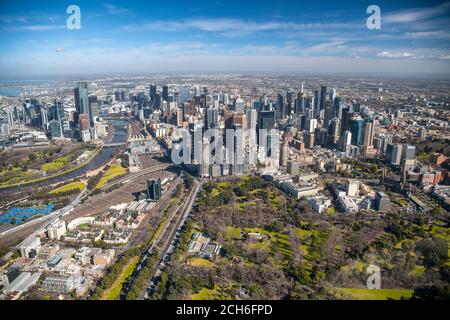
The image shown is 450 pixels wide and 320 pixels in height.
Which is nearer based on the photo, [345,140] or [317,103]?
[345,140]

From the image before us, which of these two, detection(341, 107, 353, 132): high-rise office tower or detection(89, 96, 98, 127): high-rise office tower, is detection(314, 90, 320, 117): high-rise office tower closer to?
detection(341, 107, 353, 132): high-rise office tower

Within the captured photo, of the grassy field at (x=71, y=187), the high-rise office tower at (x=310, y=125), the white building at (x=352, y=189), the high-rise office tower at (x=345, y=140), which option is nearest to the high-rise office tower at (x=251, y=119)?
the high-rise office tower at (x=310, y=125)

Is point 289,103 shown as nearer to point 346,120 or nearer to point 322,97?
point 322,97

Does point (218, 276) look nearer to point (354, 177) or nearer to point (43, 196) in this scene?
point (43, 196)

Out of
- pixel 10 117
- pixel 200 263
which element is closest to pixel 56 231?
pixel 200 263

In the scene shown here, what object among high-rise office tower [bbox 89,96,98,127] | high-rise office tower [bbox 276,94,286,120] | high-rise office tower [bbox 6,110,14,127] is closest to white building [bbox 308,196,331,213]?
high-rise office tower [bbox 276,94,286,120]
